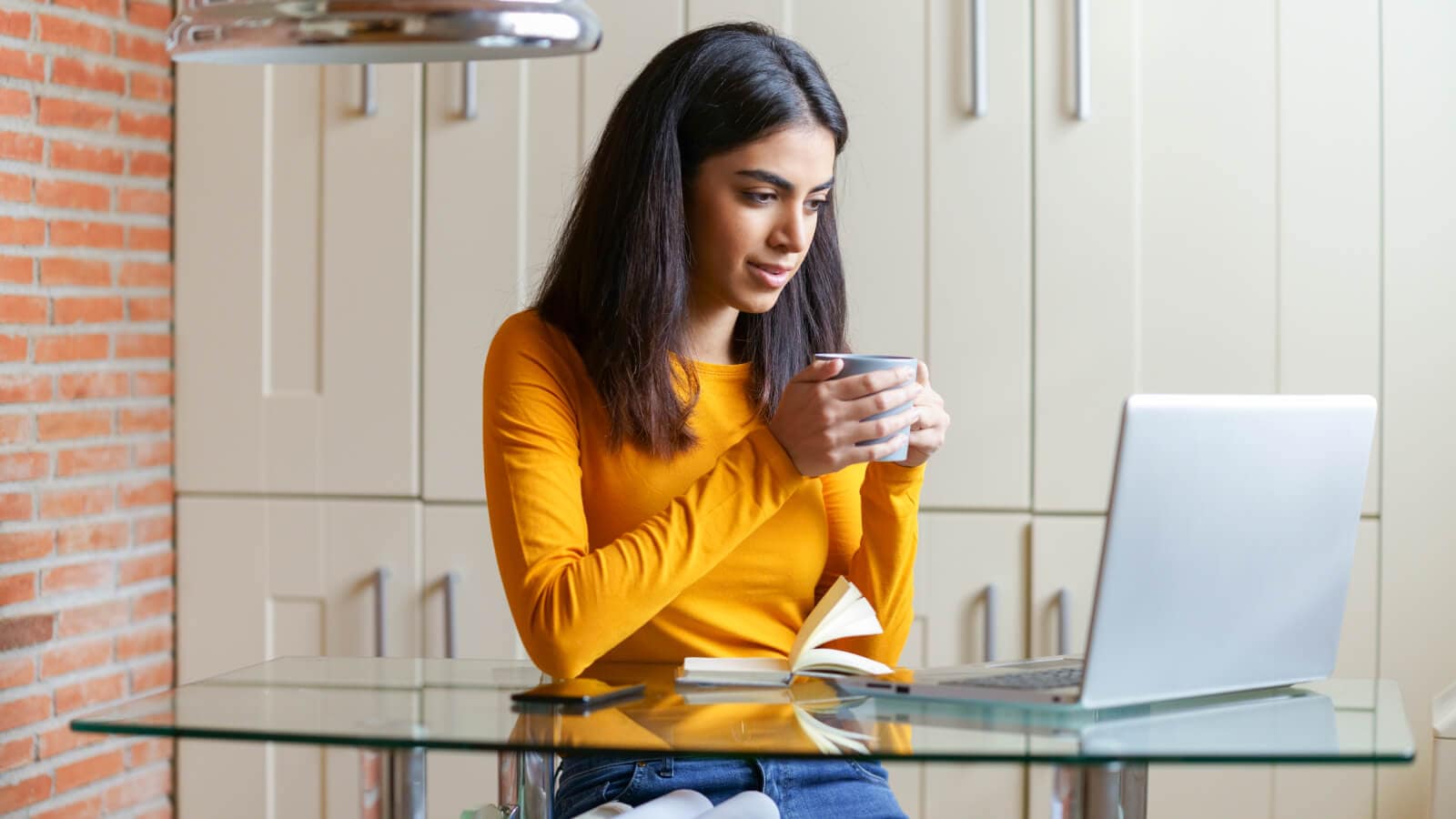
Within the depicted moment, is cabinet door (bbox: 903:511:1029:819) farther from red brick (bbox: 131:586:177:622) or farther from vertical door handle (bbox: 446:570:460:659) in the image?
red brick (bbox: 131:586:177:622)

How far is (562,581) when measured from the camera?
55.6 inches

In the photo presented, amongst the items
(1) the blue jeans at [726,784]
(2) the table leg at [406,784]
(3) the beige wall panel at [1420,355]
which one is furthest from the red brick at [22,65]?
(3) the beige wall panel at [1420,355]

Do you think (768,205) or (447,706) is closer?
(447,706)

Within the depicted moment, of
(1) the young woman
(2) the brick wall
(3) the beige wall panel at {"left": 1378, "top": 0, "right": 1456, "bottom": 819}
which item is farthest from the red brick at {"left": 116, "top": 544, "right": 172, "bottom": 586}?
(3) the beige wall panel at {"left": 1378, "top": 0, "right": 1456, "bottom": 819}

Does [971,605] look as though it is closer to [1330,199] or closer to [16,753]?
[1330,199]

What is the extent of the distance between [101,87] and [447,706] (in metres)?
1.67

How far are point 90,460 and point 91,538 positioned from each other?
12 cm

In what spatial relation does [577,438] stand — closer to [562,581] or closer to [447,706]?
[562,581]

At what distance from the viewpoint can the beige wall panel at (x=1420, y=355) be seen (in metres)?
2.26

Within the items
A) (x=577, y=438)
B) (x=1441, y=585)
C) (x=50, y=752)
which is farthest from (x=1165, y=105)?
(x=50, y=752)

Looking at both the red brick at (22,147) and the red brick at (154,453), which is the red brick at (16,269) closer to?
the red brick at (22,147)

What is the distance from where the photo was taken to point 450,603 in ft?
8.13

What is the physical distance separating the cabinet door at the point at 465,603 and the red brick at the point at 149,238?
65 cm

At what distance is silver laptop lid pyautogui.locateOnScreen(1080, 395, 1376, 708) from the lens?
3.48ft
